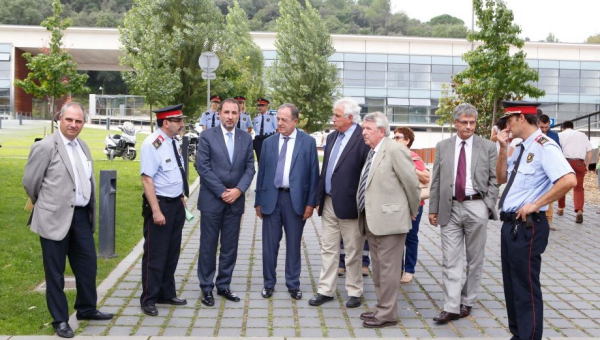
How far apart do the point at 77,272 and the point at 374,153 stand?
2.81 m

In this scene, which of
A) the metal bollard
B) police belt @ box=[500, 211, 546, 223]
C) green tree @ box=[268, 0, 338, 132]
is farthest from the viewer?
green tree @ box=[268, 0, 338, 132]

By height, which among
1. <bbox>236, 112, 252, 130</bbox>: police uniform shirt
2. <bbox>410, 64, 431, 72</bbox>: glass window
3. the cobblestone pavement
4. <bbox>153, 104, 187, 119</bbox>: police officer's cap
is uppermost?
<bbox>410, 64, 431, 72</bbox>: glass window

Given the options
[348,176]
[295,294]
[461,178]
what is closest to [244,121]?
[295,294]

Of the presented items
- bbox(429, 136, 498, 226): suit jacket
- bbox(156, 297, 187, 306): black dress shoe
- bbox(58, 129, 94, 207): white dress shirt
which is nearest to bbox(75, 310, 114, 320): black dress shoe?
bbox(156, 297, 187, 306): black dress shoe

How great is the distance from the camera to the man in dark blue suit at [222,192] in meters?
7.05

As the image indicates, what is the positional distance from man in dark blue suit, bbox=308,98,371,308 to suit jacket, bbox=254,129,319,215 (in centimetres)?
15

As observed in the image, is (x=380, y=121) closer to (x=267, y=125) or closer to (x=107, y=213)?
(x=107, y=213)

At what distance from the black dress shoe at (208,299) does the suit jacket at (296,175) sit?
1.01 m

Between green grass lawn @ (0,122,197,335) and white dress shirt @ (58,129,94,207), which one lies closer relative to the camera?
white dress shirt @ (58,129,94,207)

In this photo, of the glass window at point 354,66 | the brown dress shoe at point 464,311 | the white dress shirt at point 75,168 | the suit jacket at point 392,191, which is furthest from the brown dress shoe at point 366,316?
the glass window at point 354,66

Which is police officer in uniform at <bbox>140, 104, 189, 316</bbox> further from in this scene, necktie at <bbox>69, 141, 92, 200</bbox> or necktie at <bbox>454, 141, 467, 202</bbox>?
necktie at <bbox>454, 141, 467, 202</bbox>

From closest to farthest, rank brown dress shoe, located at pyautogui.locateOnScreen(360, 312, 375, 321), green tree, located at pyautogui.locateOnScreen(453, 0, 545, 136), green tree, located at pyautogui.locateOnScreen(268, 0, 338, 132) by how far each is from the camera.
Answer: brown dress shoe, located at pyautogui.locateOnScreen(360, 312, 375, 321)
green tree, located at pyautogui.locateOnScreen(453, 0, 545, 136)
green tree, located at pyautogui.locateOnScreen(268, 0, 338, 132)

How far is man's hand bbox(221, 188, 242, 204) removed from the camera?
7000 millimetres

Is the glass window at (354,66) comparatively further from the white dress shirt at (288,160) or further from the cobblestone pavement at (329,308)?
the white dress shirt at (288,160)
